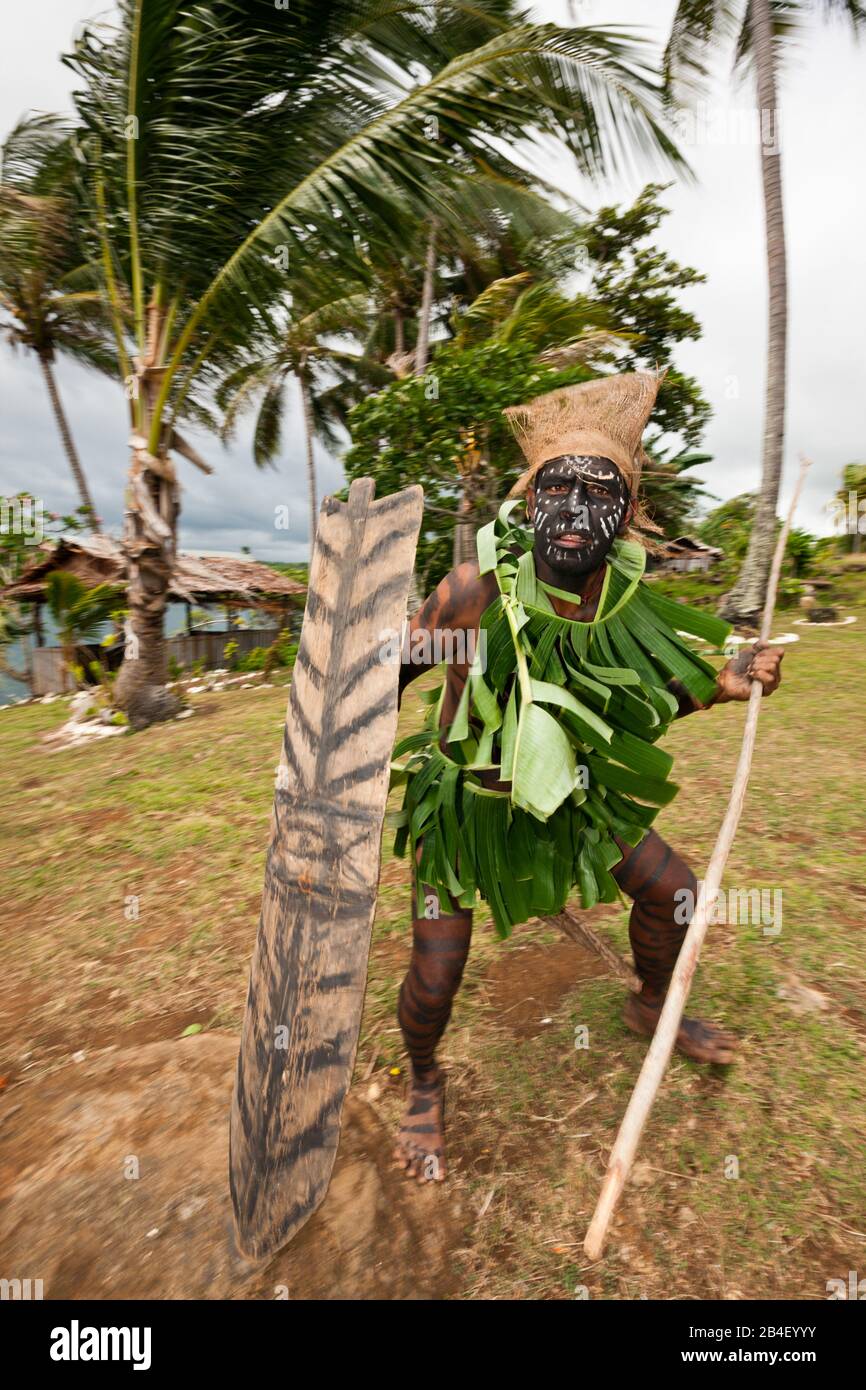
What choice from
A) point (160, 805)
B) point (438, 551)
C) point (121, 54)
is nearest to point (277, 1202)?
point (160, 805)

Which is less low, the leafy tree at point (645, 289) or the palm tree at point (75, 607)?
the leafy tree at point (645, 289)

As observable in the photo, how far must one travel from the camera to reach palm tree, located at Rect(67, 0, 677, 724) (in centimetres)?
475

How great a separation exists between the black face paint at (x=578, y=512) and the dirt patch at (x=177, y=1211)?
134 centimetres

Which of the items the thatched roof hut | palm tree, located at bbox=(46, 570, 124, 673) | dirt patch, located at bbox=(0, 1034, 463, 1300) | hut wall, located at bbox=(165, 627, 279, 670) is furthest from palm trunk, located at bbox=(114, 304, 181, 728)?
dirt patch, located at bbox=(0, 1034, 463, 1300)

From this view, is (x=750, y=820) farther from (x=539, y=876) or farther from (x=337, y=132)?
(x=337, y=132)

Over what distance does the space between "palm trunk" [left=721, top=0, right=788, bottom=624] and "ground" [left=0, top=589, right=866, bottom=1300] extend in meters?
5.26

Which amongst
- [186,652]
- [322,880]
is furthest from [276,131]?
[186,652]

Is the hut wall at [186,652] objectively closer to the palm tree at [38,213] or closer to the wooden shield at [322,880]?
the palm tree at [38,213]

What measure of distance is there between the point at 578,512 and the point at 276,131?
5.61 meters

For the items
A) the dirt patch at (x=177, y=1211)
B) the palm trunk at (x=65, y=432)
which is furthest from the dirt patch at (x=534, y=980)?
the palm trunk at (x=65, y=432)

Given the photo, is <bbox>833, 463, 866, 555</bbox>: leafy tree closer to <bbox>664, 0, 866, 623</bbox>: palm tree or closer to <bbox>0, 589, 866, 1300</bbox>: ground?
<bbox>664, 0, 866, 623</bbox>: palm tree

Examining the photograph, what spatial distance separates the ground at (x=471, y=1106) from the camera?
4.53 ft

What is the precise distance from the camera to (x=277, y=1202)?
1.33 meters

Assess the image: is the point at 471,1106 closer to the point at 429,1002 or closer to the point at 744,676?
the point at 429,1002
